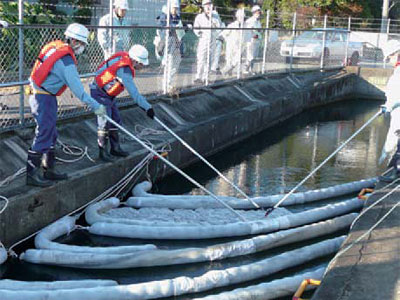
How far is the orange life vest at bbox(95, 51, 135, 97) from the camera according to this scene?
28.1 feet

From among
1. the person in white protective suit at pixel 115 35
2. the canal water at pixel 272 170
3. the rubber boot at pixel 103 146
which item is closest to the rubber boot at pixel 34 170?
the canal water at pixel 272 170

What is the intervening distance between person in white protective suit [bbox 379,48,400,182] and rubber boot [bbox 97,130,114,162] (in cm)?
392

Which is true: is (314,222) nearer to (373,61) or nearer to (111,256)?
(111,256)

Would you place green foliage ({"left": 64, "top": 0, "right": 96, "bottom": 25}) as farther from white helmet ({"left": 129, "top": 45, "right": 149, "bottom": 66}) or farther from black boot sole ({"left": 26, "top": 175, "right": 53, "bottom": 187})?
black boot sole ({"left": 26, "top": 175, "right": 53, "bottom": 187})

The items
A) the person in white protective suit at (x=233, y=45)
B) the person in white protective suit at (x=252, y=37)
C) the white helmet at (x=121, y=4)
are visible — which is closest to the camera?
the white helmet at (x=121, y=4)

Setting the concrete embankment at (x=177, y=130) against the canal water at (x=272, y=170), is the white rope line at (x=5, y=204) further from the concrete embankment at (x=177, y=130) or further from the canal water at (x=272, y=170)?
the canal water at (x=272, y=170)

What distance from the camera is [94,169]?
8.43m

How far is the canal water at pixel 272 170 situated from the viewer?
6.61m

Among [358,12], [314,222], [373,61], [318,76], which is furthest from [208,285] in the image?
[358,12]

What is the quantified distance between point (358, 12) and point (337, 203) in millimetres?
31035

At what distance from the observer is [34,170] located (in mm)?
7375

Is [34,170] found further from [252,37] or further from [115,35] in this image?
[252,37]

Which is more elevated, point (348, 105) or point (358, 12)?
point (358, 12)

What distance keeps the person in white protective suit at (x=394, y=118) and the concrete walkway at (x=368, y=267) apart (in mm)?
1877
